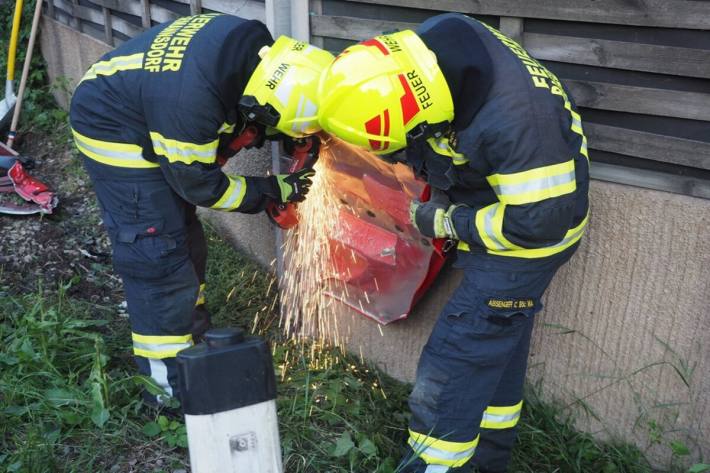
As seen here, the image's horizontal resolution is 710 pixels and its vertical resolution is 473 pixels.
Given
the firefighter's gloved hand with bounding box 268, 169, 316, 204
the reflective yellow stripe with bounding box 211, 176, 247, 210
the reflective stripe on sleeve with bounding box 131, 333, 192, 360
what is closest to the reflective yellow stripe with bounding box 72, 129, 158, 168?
the reflective yellow stripe with bounding box 211, 176, 247, 210

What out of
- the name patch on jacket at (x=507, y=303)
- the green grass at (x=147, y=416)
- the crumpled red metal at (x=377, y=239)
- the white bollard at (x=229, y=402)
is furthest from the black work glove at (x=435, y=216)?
the white bollard at (x=229, y=402)

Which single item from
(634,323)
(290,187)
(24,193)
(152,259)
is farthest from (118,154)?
(24,193)

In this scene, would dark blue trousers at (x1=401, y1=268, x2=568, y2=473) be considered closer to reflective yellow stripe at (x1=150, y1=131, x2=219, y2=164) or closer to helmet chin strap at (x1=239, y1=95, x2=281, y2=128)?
helmet chin strap at (x1=239, y1=95, x2=281, y2=128)

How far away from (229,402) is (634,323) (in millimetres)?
2201

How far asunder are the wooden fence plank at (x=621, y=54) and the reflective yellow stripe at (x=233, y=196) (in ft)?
4.57

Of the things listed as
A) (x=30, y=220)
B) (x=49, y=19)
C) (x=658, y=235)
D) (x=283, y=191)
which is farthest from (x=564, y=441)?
(x=49, y=19)

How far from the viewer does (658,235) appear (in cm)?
302

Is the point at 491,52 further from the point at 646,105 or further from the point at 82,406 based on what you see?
the point at 82,406

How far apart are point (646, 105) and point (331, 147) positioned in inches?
59.8

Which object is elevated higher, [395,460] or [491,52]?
[491,52]

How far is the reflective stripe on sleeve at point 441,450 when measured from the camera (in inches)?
120

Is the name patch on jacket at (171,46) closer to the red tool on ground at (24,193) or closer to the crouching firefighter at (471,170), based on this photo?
the crouching firefighter at (471,170)

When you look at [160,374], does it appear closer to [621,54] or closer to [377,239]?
[377,239]

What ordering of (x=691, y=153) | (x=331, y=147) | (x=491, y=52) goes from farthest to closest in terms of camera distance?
(x=331, y=147) → (x=691, y=153) → (x=491, y=52)
